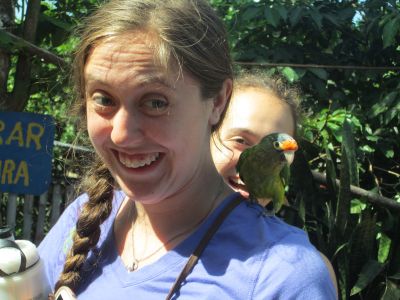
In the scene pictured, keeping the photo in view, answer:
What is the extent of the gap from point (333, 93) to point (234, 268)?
105 inches

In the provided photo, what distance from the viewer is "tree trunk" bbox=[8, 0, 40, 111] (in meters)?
2.90

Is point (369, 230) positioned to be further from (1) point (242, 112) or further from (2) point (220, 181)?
(2) point (220, 181)

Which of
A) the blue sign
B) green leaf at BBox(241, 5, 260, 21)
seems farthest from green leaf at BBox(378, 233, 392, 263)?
the blue sign

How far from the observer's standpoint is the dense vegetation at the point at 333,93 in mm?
2777

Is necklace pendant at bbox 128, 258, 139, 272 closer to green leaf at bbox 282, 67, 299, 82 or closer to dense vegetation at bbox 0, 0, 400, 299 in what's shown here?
dense vegetation at bbox 0, 0, 400, 299

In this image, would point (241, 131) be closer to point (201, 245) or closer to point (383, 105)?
point (201, 245)

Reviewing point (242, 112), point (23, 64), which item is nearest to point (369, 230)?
point (242, 112)

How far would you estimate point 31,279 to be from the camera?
110 centimetres

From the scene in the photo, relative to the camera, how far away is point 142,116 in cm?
106

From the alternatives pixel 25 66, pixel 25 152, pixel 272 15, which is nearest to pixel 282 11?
pixel 272 15

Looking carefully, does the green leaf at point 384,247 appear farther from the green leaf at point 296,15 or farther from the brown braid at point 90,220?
the brown braid at point 90,220

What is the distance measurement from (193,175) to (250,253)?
25 centimetres

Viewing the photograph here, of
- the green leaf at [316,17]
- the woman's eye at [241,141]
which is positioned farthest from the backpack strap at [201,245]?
the green leaf at [316,17]

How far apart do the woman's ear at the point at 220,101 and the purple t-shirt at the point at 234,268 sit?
0.21 metres
